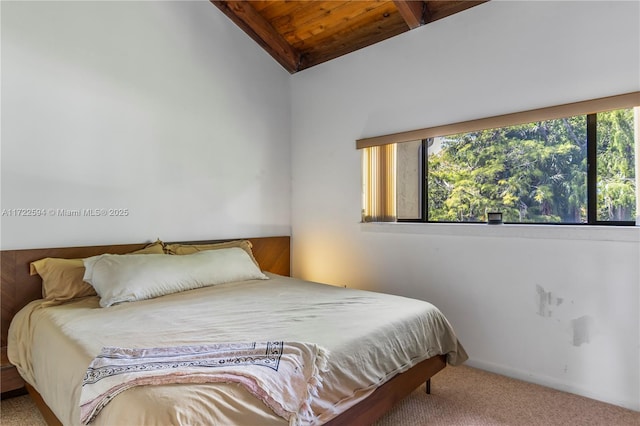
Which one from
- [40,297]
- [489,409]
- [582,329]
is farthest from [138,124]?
[582,329]

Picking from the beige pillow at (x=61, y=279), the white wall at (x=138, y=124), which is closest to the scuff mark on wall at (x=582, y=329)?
the white wall at (x=138, y=124)

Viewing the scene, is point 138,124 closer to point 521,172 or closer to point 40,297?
point 40,297

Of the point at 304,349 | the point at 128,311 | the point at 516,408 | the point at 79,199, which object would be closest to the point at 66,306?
the point at 128,311

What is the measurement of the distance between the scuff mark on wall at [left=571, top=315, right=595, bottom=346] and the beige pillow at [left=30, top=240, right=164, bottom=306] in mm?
3118

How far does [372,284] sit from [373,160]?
1159mm

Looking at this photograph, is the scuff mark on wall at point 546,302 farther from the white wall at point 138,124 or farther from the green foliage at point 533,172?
the white wall at point 138,124

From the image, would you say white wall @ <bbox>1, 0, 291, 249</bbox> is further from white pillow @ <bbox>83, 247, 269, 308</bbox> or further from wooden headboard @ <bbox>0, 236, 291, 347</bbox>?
white pillow @ <bbox>83, 247, 269, 308</bbox>

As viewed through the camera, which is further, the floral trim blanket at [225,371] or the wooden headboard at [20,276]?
the wooden headboard at [20,276]

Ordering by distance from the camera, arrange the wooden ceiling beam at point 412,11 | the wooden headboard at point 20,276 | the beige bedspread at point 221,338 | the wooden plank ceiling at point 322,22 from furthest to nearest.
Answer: the wooden plank ceiling at point 322,22
the wooden ceiling beam at point 412,11
the wooden headboard at point 20,276
the beige bedspread at point 221,338

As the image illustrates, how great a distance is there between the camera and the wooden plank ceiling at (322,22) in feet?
9.44

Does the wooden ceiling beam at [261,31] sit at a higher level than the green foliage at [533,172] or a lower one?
higher

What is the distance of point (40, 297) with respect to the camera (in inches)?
91.3

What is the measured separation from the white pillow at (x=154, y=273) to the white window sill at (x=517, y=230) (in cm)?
138

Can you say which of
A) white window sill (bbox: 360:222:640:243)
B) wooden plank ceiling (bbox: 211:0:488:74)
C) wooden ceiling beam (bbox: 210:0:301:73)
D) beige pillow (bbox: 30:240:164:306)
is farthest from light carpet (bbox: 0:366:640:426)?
wooden ceiling beam (bbox: 210:0:301:73)
